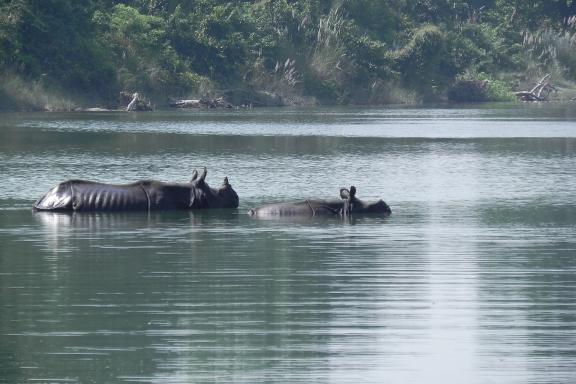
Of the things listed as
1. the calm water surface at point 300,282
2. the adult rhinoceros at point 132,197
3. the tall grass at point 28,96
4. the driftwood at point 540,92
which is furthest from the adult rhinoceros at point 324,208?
the driftwood at point 540,92

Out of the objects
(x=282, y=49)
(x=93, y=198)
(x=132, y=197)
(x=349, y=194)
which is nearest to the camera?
(x=349, y=194)

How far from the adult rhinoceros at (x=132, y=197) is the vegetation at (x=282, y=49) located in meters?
53.0

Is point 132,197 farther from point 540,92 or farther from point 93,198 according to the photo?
Answer: point 540,92

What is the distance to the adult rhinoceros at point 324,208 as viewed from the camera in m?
27.5

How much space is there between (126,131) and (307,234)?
37628 mm

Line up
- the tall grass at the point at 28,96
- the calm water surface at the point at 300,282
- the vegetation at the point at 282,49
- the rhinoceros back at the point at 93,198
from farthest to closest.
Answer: the vegetation at the point at 282,49
the tall grass at the point at 28,96
the rhinoceros back at the point at 93,198
the calm water surface at the point at 300,282

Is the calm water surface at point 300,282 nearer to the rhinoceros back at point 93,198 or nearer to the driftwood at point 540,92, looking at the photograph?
the rhinoceros back at point 93,198

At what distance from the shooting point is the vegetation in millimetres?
83688

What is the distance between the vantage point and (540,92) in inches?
4587

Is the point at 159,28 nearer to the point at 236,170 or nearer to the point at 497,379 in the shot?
the point at 236,170

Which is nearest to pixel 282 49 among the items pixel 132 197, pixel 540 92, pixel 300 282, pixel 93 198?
pixel 540 92

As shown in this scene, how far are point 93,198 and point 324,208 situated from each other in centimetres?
389

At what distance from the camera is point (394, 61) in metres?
105

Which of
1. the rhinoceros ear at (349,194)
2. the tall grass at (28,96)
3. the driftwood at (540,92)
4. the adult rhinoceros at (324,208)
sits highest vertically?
the rhinoceros ear at (349,194)
